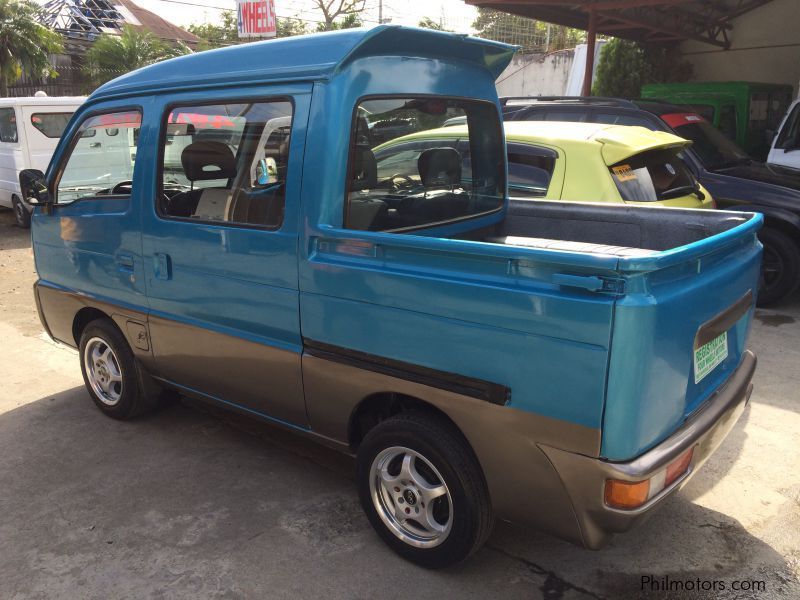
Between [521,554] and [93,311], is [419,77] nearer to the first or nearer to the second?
[521,554]

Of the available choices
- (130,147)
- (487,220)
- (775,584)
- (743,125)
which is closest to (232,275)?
(130,147)

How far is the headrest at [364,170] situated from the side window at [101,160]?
1458 mm

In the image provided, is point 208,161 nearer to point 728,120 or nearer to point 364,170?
point 364,170

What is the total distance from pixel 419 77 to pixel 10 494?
2924 mm

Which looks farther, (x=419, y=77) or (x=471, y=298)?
(x=419, y=77)

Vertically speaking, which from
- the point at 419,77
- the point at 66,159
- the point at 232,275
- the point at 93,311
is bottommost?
the point at 93,311

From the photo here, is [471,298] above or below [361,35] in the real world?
below

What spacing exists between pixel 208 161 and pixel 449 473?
6.56 ft

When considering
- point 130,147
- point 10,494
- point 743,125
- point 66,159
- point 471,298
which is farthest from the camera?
point 743,125

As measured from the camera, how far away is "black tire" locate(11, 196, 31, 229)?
445 inches

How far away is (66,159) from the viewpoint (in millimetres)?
4203

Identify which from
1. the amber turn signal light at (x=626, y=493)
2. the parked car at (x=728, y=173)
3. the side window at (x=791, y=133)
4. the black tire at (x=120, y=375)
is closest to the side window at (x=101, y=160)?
the black tire at (x=120, y=375)

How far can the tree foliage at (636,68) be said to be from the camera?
15.8 metres

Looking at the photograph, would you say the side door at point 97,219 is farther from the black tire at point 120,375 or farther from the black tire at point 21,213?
the black tire at point 21,213
